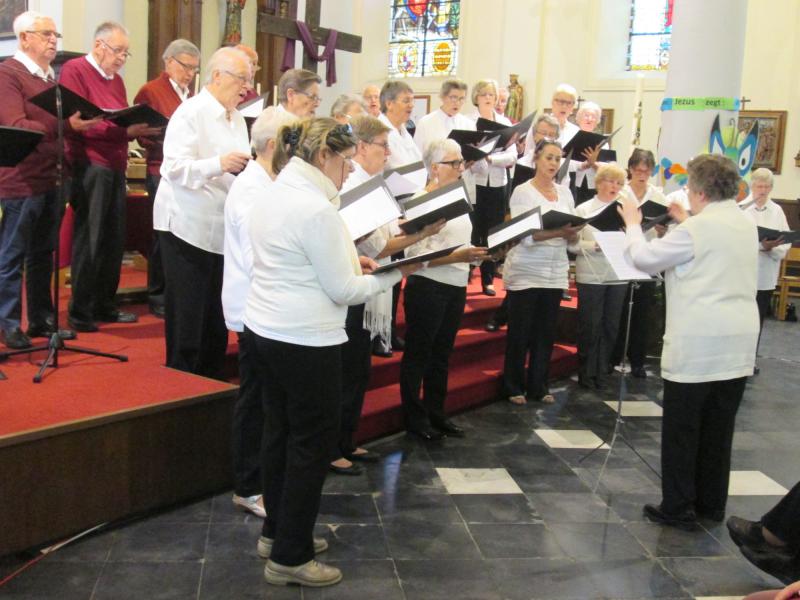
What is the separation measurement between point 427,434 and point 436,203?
1.49 metres

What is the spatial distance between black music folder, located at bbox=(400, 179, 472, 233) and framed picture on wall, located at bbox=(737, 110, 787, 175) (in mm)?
9157

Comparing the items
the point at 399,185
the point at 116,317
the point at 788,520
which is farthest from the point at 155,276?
the point at 788,520

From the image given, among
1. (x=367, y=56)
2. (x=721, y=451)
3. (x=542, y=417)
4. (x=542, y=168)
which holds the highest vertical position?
(x=367, y=56)

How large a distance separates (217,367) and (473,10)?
36.1 ft

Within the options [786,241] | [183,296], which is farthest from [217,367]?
[786,241]

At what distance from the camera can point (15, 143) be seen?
146 inches

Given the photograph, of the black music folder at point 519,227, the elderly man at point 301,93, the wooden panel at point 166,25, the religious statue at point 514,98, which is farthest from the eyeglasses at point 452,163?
the religious statue at point 514,98

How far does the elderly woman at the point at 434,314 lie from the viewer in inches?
179

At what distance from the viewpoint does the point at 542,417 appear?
18.3 feet

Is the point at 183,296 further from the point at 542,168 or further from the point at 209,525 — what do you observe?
the point at 542,168

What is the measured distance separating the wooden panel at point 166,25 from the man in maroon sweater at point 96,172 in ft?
18.8

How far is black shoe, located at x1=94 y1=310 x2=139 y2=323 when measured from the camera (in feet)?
17.5

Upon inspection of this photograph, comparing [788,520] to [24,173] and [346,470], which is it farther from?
[24,173]

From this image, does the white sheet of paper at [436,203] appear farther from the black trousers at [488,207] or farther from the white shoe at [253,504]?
the black trousers at [488,207]
